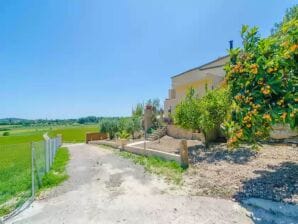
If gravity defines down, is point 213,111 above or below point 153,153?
above

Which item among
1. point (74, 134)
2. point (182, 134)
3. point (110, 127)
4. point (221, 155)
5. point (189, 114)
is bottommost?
point (74, 134)

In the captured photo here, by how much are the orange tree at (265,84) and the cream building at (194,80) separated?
574 inches

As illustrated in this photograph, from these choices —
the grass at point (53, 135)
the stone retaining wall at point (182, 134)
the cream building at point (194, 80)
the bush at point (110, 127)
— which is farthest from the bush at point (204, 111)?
the grass at point (53, 135)

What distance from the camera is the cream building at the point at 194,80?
24273 millimetres

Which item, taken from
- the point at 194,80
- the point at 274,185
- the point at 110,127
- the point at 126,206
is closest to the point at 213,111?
the point at 274,185

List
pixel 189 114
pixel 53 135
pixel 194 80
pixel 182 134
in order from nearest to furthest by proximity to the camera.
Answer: pixel 189 114, pixel 182 134, pixel 194 80, pixel 53 135

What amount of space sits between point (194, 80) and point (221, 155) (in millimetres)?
15927

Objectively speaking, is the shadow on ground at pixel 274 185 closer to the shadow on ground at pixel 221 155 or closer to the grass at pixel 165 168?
the shadow on ground at pixel 221 155

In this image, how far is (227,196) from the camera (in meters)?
7.58

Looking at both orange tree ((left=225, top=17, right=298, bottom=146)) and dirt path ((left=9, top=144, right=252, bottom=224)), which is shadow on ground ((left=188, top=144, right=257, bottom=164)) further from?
orange tree ((left=225, top=17, right=298, bottom=146))

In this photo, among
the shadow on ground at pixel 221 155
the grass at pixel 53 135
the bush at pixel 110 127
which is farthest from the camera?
the grass at pixel 53 135

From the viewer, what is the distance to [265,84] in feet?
22.7

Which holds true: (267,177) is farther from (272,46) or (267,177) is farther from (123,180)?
(123,180)

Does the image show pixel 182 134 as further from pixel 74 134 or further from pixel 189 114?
pixel 74 134
